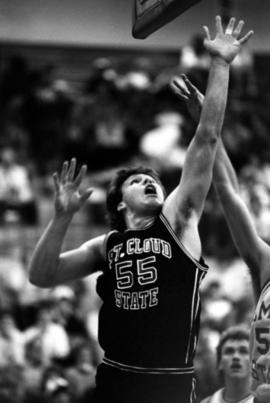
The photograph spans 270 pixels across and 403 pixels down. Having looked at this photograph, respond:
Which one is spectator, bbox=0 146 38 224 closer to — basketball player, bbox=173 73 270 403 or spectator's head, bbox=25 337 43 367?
spectator's head, bbox=25 337 43 367

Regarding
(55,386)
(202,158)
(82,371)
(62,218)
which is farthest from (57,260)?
(82,371)

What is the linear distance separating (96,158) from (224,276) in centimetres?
227

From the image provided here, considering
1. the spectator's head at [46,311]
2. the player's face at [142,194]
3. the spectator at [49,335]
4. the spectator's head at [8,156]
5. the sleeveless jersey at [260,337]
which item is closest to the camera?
the sleeveless jersey at [260,337]

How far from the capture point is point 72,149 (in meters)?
10.4

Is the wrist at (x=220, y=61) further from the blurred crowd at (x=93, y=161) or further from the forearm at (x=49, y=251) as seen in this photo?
the blurred crowd at (x=93, y=161)

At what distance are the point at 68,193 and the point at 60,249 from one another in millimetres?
253

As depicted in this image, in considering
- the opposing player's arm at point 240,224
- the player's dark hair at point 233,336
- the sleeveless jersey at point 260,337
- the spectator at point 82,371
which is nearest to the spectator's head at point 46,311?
the spectator at point 82,371

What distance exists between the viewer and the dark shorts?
3572 mm

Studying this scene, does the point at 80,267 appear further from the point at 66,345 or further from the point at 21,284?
the point at 21,284

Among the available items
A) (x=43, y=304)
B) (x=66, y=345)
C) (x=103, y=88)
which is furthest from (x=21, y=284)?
(x=103, y=88)

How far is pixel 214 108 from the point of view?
11.9 ft

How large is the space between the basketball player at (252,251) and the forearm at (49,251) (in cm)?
72

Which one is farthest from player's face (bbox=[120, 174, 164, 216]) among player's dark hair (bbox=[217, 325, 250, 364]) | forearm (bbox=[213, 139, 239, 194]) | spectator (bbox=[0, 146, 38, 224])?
spectator (bbox=[0, 146, 38, 224])

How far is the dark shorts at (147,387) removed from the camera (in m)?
3.57
